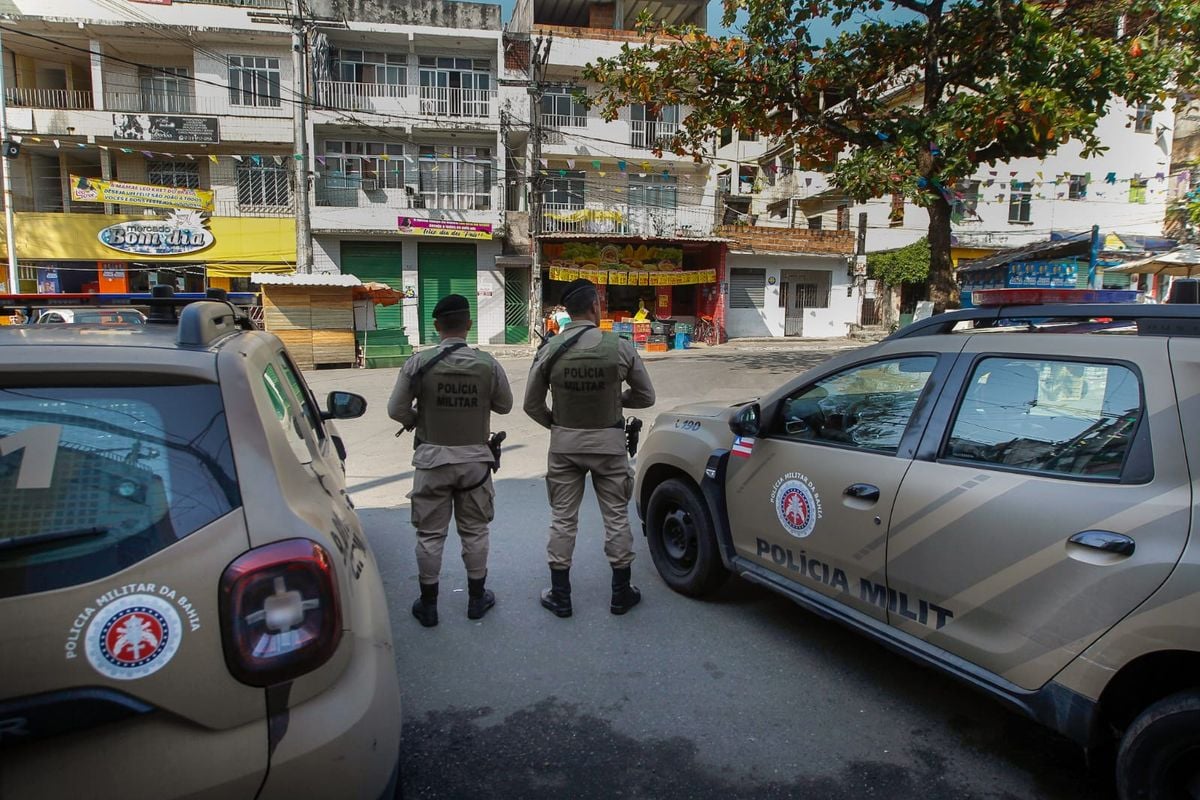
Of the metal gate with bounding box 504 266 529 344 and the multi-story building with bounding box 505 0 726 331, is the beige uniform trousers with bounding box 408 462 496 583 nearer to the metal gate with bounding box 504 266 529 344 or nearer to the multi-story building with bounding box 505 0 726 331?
the multi-story building with bounding box 505 0 726 331

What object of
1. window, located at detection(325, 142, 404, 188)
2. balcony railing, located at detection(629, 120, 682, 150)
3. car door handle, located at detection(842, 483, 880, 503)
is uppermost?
balcony railing, located at detection(629, 120, 682, 150)

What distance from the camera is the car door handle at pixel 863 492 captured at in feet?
9.29

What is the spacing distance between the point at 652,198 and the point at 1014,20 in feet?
61.9

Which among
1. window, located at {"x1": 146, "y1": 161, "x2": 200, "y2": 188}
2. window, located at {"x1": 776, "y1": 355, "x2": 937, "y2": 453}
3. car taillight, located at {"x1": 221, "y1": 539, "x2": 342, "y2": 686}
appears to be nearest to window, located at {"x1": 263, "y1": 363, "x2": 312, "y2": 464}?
car taillight, located at {"x1": 221, "y1": 539, "x2": 342, "y2": 686}

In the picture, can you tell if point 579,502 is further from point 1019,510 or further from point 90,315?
point 90,315

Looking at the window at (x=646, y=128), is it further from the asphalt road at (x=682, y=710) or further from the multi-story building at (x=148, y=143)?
the asphalt road at (x=682, y=710)

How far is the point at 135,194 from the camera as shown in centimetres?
2305

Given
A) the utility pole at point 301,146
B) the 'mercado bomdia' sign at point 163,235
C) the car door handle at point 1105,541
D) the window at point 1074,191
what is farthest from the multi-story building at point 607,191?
the car door handle at point 1105,541

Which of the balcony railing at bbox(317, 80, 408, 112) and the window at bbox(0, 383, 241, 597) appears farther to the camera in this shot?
the balcony railing at bbox(317, 80, 408, 112)

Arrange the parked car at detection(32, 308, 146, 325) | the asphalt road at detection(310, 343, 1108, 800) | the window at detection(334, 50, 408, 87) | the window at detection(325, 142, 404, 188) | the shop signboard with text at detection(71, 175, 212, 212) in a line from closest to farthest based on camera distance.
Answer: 1. the asphalt road at detection(310, 343, 1108, 800)
2. the parked car at detection(32, 308, 146, 325)
3. the shop signboard with text at detection(71, 175, 212, 212)
4. the window at detection(325, 142, 404, 188)
5. the window at detection(334, 50, 408, 87)

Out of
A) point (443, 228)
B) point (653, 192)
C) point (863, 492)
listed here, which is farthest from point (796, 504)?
point (653, 192)

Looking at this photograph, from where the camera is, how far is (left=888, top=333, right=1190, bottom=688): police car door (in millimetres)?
2094

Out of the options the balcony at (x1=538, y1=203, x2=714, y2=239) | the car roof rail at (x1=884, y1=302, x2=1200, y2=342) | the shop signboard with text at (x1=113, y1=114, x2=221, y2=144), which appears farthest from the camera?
the balcony at (x1=538, y1=203, x2=714, y2=239)

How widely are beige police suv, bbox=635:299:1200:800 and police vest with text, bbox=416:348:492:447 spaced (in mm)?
1273
